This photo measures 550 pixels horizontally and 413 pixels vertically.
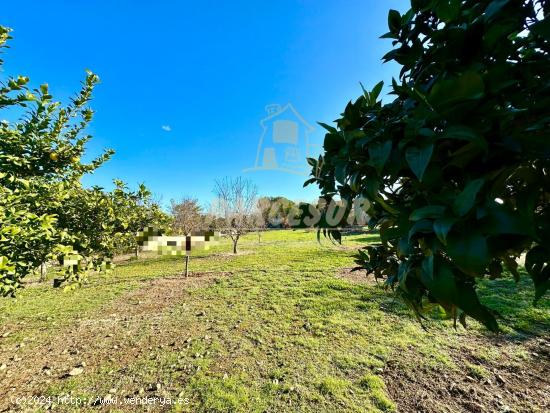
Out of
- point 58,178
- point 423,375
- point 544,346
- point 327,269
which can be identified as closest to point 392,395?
point 423,375

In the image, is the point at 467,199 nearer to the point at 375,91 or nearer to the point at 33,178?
the point at 375,91

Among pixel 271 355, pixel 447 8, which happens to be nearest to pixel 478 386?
pixel 271 355

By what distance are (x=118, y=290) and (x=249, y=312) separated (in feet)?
12.6

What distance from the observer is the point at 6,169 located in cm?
202

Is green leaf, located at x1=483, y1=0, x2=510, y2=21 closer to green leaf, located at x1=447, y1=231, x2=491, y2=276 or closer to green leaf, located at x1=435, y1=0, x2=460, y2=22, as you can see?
green leaf, located at x1=435, y1=0, x2=460, y2=22

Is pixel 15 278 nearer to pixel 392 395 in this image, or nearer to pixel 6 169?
pixel 6 169

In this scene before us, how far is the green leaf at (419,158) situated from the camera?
0.47 m

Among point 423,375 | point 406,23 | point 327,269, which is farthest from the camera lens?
point 327,269

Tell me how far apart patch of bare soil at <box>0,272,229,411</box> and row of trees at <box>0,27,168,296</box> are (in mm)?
1482

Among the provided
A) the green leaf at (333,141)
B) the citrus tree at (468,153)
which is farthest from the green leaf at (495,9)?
the green leaf at (333,141)

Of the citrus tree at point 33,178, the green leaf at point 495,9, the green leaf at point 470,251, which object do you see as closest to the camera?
the green leaf at point 470,251

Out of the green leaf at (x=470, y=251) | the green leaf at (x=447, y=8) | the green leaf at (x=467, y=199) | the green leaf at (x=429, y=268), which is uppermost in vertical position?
the green leaf at (x=447, y=8)

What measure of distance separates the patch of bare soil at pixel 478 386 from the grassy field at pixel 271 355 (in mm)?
12

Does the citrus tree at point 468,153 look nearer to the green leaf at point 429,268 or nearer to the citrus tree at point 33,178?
the green leaf at point 429,268
